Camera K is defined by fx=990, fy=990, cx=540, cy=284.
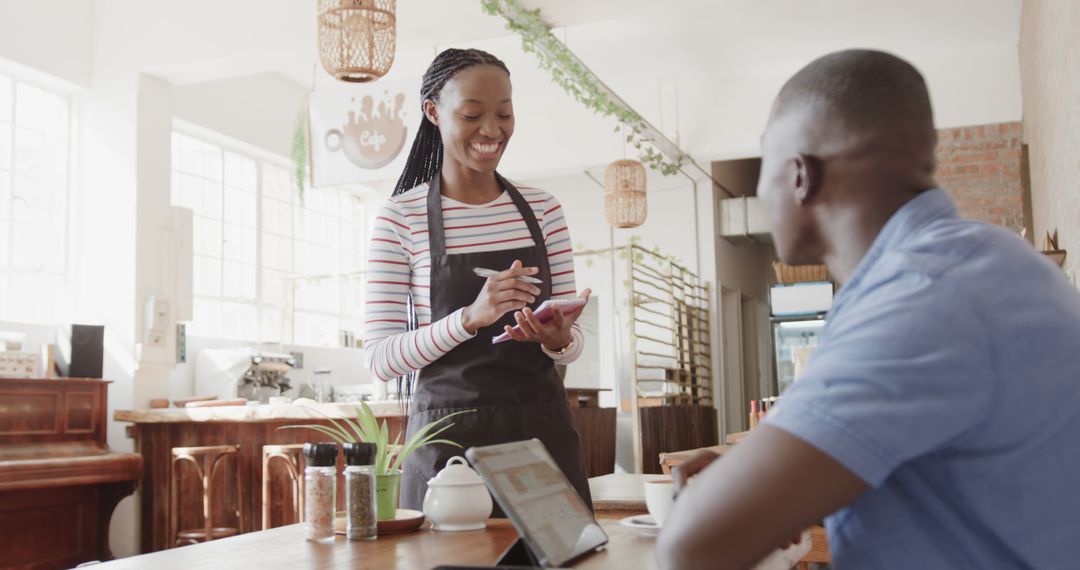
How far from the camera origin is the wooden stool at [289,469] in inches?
211

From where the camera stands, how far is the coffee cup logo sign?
638 cm

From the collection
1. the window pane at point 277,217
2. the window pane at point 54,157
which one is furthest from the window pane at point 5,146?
the window pane at point 277,217

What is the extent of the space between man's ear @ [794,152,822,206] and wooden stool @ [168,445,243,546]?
5.28m

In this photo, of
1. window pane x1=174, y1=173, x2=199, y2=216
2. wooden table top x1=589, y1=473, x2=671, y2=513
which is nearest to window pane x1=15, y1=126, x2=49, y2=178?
window pane x1=174, y1=173, x2=199, y2=216

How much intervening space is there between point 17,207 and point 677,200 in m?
7.00

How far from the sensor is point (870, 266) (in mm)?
830

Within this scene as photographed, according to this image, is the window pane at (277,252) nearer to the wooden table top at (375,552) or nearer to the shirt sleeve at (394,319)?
the shirt sleeve at (394,319)

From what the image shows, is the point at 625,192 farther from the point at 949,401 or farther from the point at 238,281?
the point at 949,401

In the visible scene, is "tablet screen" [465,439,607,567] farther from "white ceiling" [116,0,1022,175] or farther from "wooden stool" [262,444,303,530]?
"white ceiling" [116,0,1022,175]

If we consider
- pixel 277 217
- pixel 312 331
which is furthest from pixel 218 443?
pixel 312 331

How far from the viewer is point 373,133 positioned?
645cm

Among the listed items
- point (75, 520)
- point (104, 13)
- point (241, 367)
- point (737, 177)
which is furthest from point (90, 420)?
point (737, 177)

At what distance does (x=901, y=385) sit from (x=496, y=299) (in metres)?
1.12

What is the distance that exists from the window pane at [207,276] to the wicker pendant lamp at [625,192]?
358 centimetres
